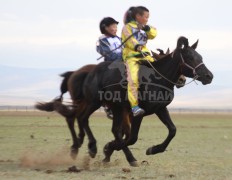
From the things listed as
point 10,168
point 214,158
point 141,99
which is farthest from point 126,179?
point 214,158

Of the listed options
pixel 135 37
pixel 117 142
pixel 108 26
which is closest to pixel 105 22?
pixel 108 26

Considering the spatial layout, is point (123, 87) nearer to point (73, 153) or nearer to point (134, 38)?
point (134, 38)

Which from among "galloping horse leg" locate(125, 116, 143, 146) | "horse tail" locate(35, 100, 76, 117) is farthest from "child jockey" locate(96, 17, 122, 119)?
"galloping horse leg" locate(125, 116, 143, 146)

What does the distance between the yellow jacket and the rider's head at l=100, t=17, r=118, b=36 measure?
1.24m

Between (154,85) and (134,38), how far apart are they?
0.97 m

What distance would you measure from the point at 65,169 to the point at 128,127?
6.63 feet

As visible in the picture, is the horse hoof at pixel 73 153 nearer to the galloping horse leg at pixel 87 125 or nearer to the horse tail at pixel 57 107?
the galloping horse leg at pixel 87 125

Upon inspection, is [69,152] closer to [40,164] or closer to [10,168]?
[40,164]

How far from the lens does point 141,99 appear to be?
10734 mm

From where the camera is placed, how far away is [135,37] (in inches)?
437

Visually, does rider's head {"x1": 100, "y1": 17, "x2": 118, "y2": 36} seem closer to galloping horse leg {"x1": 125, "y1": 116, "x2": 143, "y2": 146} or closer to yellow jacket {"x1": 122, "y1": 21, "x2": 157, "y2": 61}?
yellow jacket {"x1": 122, "y1": 21, "x2": 157, "y2": 61}

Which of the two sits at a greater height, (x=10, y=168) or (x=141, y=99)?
(x=141, y=99)

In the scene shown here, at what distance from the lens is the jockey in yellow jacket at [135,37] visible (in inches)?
429

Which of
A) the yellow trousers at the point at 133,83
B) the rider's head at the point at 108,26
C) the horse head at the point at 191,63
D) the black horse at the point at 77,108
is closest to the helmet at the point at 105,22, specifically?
the rider's head at the point at 108,26
